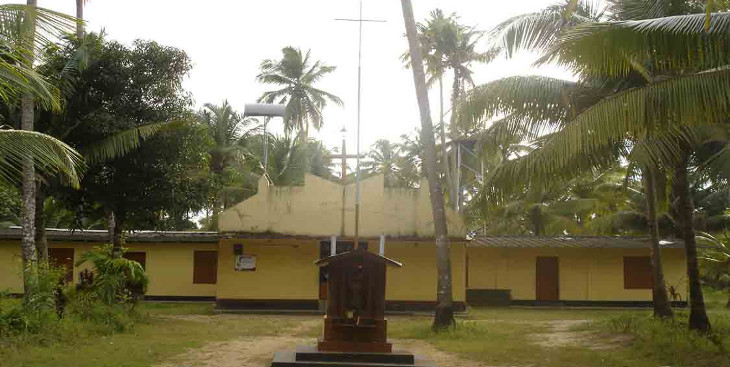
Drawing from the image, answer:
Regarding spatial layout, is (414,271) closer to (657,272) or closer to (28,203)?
(657,272)

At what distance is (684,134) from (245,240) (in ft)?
41.1

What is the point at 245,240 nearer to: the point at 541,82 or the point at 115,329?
the point at 115,329

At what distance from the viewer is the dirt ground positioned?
1144 centimetres

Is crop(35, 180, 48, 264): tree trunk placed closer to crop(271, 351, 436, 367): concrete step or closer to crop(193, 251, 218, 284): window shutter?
crop(271, 351, 436, 367): concrete step

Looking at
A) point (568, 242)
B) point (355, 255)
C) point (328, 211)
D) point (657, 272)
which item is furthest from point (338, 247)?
point (355, 255)

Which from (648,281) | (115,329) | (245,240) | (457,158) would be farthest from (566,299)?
(115,329)

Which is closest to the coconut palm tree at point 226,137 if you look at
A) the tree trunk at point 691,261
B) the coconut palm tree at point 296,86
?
the coconut palm tree at point 296,86

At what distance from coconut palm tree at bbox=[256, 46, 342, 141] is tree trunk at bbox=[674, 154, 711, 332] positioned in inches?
1068

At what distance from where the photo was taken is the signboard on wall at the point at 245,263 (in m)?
21.2

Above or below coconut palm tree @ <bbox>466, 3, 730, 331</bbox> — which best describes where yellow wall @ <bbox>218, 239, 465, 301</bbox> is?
below

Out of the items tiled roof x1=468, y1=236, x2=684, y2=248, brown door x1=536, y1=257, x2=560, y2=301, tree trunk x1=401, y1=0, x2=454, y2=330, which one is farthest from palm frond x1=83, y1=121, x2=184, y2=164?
brown door x1=536, y1=257, x2=560, y2=301

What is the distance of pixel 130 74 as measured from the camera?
17.1m

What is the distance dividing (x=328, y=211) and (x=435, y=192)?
18.5 ft

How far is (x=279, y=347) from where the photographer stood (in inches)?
523
